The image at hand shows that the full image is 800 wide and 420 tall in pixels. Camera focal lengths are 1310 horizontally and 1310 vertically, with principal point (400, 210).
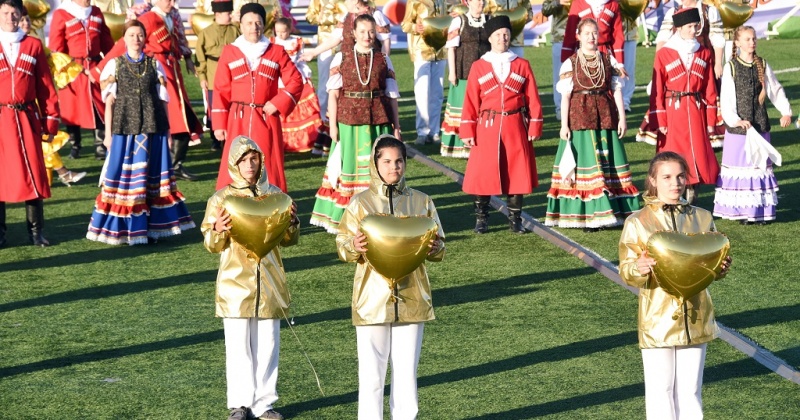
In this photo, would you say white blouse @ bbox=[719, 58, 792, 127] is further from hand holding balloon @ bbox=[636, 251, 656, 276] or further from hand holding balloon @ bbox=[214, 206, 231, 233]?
hand holding balloon @ bbox=[214, 206, 231, 233]

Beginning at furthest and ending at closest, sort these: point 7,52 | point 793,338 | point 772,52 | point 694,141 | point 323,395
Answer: point 772,52 < point 694,141 < point 7,52 < point 793,338 < point 323,395

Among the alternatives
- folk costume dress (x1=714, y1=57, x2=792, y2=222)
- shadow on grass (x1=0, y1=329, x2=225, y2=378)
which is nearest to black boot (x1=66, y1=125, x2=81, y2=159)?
shadow on grass (x1=0, y1=329, x2=225, y2=378)

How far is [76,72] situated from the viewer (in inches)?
541

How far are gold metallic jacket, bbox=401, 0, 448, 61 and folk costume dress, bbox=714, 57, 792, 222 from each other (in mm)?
4862

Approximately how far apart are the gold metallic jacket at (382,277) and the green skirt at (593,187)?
4843mm

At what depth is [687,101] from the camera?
35.9 feet

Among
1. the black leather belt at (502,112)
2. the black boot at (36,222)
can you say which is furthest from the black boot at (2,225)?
the black leather belt at (502,112)

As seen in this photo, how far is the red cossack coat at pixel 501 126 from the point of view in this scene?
34.4ft

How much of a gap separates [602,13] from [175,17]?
14.9 feet

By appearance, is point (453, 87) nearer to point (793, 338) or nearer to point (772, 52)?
point (793, 338)

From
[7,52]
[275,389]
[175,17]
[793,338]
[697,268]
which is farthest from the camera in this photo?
[175,17]

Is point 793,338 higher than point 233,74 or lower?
lower

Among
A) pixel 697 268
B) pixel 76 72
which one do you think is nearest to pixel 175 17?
pixel 76 72

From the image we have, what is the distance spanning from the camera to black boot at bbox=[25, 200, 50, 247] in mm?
10633
